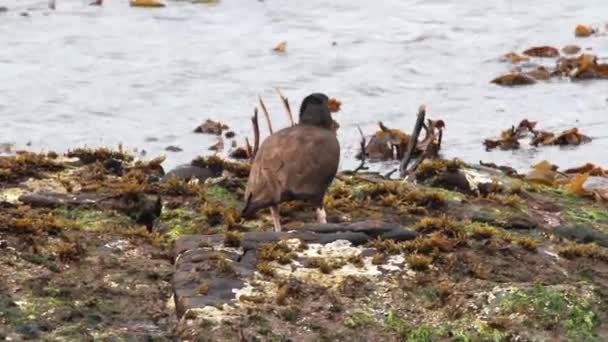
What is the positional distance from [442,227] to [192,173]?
1.90m

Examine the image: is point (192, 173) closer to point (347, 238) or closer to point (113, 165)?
point (113, 165)

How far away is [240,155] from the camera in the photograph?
11.1 m

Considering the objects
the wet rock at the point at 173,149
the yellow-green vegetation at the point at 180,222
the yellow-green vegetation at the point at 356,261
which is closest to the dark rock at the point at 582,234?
the yellow-green vegetation at the point at 356,261

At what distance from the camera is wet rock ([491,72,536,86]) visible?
13898 millimetres

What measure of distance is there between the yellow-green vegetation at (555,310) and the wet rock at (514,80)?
8.22 m

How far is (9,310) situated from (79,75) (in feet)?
29.1

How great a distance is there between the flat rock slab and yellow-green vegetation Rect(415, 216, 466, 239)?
0.54 ft

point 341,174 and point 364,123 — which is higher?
point 341,174

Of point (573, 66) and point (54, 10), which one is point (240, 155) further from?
point (54, 10)

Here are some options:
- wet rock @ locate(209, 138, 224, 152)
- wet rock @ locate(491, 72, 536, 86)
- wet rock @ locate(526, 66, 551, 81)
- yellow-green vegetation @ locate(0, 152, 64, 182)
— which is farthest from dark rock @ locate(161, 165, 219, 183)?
wet rock @ locate(526, 66, 551, 81)

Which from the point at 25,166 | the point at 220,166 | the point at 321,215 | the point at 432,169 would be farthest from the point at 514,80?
the point at 321,215

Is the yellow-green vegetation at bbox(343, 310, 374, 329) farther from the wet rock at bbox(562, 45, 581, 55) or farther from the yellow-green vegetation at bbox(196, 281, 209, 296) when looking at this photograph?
the wet rock at bbox(562, 45, 581, 55)

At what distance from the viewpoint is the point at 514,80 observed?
1392 cm

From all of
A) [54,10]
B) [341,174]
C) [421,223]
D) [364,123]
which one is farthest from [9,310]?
[54,10]
